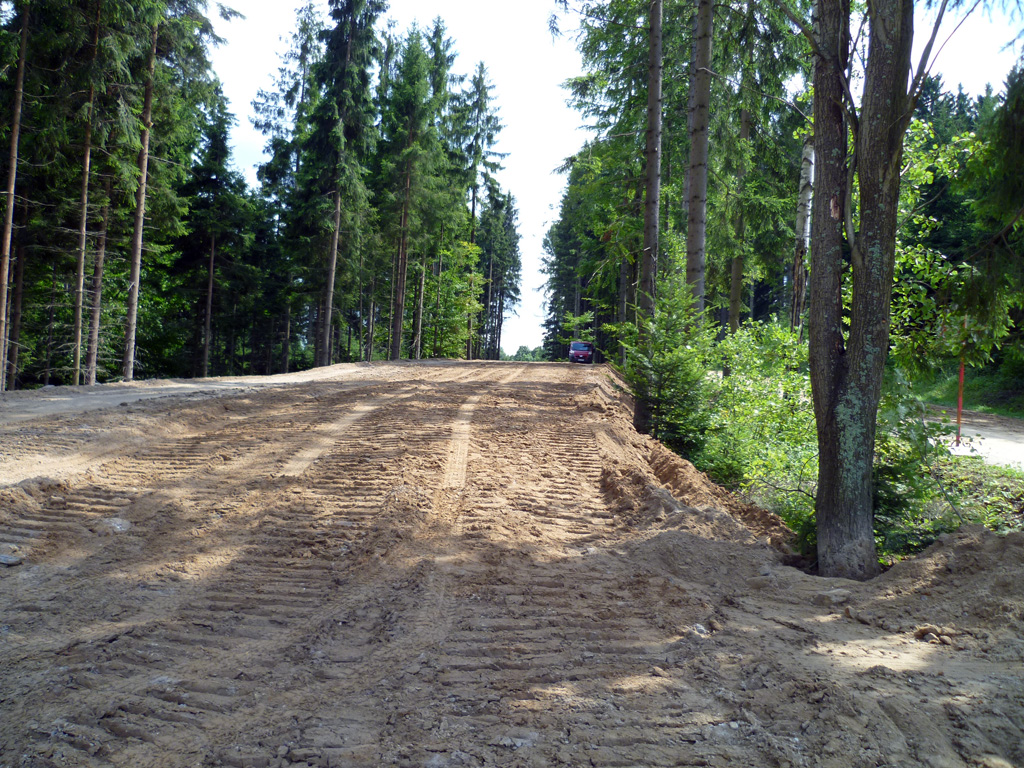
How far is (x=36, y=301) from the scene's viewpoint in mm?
25234

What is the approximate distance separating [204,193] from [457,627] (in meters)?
31.4

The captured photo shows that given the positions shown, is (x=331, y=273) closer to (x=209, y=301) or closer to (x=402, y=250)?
(x=402, y=250)

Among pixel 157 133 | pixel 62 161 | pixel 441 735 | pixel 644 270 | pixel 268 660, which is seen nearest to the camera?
pixel 441 735

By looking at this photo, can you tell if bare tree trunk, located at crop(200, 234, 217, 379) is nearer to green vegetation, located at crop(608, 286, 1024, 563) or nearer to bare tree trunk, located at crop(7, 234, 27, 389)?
bare tree trunk, located at crop(7, 234, 27, 389)

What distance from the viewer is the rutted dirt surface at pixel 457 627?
2.73 m

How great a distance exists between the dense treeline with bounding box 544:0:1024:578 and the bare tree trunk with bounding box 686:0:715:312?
0.04 metres

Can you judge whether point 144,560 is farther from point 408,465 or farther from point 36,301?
point 36,301

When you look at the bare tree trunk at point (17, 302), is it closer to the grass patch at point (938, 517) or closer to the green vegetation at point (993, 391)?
the grass patch at point (938, 517)

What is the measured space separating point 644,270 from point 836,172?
311 inches

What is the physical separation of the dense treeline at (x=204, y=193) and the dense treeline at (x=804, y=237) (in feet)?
42.8

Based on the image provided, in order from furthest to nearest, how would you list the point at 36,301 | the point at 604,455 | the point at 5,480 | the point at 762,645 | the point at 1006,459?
the point at 36,301, the point at 1006,459, the point at 604,455, the point at 5,480, the point at 762,645

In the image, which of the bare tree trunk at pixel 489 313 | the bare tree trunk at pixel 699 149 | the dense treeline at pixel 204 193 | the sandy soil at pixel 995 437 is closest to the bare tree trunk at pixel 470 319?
the dense treeline at pixel 204 193

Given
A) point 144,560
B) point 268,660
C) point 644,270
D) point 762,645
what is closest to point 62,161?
point 644,270

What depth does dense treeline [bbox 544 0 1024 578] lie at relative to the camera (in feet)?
16.2
